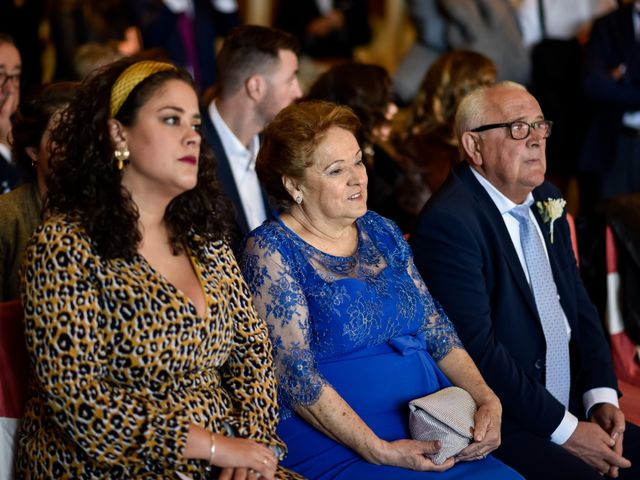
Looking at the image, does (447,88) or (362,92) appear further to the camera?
(447,88)

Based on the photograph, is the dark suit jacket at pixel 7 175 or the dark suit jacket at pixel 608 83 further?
the dark suit jacket at pixel 608 83

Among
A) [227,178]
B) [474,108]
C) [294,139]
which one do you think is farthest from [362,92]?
[294,139]

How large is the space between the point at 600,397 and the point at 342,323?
1059 mm

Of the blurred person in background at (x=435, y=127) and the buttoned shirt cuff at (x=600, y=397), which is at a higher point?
the blurred person in background at (x=435, y=127)

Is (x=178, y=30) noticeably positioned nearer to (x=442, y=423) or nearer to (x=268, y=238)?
(x=268, y=238)

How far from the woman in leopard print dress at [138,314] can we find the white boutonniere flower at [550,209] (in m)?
1.24

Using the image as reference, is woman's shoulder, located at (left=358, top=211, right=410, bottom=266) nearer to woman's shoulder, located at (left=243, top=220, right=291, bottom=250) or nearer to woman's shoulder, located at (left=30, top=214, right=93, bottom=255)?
woman's shoulder, located at (left=243, top=220, right=291, bottom=250)

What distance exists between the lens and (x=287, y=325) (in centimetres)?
275

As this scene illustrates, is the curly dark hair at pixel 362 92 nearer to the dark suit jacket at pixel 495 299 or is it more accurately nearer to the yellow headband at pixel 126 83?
the dark suit jacket at pixel 495 299

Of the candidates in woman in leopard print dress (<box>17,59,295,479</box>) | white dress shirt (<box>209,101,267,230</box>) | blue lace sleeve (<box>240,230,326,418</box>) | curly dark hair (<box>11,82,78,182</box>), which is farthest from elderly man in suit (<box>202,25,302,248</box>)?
woman in leopard print dress (<box>17,59,295,479</box>)

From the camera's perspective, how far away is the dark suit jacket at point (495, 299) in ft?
10.3

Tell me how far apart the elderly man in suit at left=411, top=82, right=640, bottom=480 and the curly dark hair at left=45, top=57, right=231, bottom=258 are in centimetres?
101

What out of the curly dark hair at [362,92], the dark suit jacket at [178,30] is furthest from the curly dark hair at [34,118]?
the dark suit jacket at [178,30]

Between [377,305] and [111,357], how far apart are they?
2.70 ft
